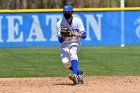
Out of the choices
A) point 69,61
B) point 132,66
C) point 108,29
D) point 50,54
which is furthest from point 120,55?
point 69,61

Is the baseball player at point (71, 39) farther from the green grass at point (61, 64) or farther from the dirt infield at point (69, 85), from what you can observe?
the green grass at point (61, 64)

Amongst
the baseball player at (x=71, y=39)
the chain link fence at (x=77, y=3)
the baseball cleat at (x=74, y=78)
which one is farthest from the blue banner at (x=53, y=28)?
the baseball cleat at (x=74, y=78)

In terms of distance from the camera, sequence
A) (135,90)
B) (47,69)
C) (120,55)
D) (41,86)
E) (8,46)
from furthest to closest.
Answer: (8,46) < (120,55) < (47,69) < (41,86) < (135,90)

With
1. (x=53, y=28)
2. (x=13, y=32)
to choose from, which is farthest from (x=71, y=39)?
(x=53, y=28)

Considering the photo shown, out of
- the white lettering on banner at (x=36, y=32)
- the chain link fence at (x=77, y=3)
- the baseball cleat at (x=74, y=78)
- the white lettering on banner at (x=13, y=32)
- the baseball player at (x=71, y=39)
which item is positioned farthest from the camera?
the chain link fence at (x=77, y=3)

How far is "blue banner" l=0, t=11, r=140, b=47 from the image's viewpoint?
2547 cm

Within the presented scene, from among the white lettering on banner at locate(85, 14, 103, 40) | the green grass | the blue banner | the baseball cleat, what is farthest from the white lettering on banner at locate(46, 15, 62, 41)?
the baseball cleat

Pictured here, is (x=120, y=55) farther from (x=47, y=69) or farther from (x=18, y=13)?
(x=18, y=13)

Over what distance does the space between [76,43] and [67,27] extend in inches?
15.8

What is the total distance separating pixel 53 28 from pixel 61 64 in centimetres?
862

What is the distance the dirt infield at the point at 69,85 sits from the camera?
1102 centimetres

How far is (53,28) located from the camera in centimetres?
2572

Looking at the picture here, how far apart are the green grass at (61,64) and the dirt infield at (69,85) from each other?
3.80 feet

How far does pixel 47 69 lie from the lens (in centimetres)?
1573
